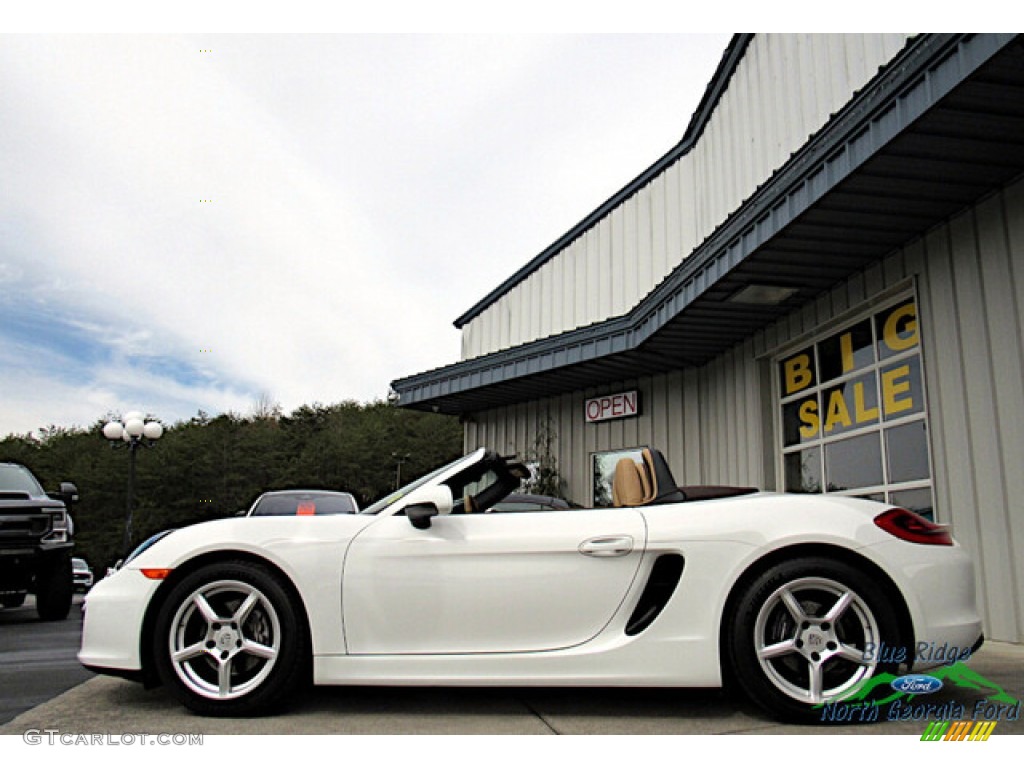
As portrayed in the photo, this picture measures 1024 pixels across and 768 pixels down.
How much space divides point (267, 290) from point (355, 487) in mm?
24712

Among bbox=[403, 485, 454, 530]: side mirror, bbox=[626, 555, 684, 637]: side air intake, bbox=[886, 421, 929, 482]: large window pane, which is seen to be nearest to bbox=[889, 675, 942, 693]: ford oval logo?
bbox=[626, 555, 684, 637]: side air intake

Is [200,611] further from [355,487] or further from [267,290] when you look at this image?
[355,487]

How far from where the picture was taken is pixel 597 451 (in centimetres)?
1183

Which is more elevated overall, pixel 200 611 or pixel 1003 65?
pixel 1003 65

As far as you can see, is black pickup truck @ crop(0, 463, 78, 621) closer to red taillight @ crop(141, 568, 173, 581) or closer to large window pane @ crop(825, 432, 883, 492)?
red taillight @ crop(141, 568, 173, 581)

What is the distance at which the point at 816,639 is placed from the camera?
290 centimetres

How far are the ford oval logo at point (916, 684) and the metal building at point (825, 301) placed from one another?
2.67 m

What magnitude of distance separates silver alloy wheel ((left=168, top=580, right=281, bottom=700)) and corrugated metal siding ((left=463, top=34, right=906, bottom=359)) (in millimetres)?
5762

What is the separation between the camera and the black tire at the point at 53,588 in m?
8.73

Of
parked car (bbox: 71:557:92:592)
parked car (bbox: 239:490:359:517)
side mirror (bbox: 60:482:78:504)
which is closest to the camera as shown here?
side mirror (bbox: 60:482:78:504)

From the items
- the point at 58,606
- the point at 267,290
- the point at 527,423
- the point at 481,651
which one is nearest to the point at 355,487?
the point at 267,290

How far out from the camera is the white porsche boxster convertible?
292 cm

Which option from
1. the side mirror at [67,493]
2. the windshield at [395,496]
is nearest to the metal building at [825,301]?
the windshield at [395,496]

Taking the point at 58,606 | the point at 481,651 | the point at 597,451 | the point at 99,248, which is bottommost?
the point at 58,606
